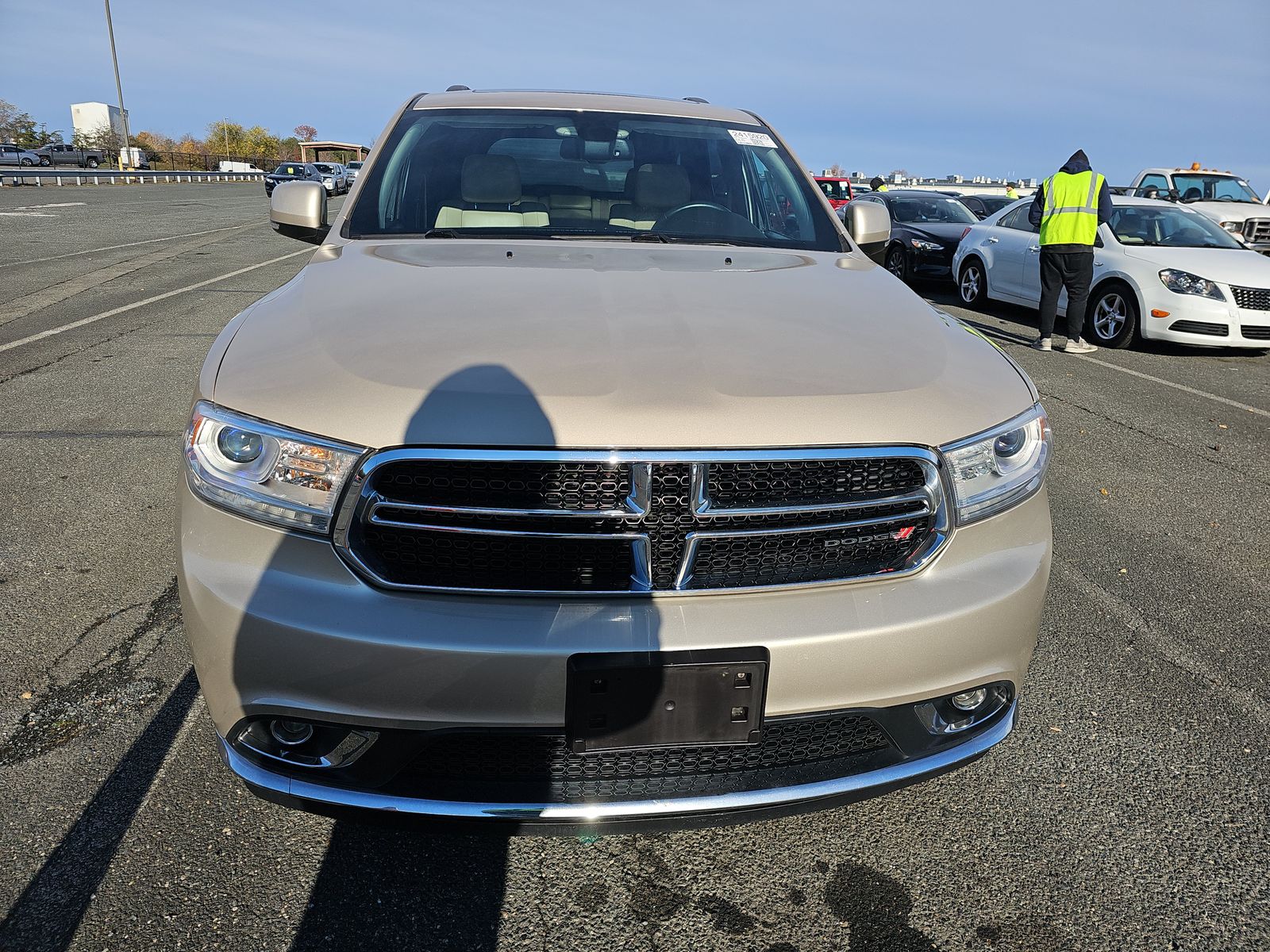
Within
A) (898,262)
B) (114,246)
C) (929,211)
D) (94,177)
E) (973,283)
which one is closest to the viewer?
(973,283)

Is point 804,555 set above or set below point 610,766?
above

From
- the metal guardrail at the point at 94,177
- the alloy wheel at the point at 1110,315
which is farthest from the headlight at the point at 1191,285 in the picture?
the metal guardrail at the point at 94,177

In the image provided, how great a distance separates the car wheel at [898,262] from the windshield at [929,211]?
2.94 ft

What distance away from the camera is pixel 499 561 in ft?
5.79

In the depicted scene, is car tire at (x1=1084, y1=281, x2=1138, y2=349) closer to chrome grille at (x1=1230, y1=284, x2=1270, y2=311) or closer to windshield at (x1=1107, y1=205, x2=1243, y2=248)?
windshield at (x1=1107, y1=205, x2=1243, y2=248)

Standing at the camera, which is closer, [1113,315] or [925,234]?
[1113,315]

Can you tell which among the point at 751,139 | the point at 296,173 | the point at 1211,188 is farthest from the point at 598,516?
the point at 296,173

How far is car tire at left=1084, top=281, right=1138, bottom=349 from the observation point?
9164mm

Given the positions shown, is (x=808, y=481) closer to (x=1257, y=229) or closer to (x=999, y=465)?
(x=999, y=465)

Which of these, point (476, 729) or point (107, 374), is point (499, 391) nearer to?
point (476, 729)

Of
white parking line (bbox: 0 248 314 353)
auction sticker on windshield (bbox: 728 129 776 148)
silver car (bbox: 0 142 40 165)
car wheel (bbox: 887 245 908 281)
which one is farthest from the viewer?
silver car (bbox: 0 142 40 165)

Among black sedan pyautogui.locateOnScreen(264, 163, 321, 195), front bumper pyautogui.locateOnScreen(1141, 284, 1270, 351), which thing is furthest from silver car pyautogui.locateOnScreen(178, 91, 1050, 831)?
black sedan pyautogui.locateOnScreen(264, 163, 321, 195)

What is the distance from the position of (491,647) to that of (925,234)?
13.3 metres

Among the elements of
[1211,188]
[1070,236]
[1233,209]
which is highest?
[1211,188]
